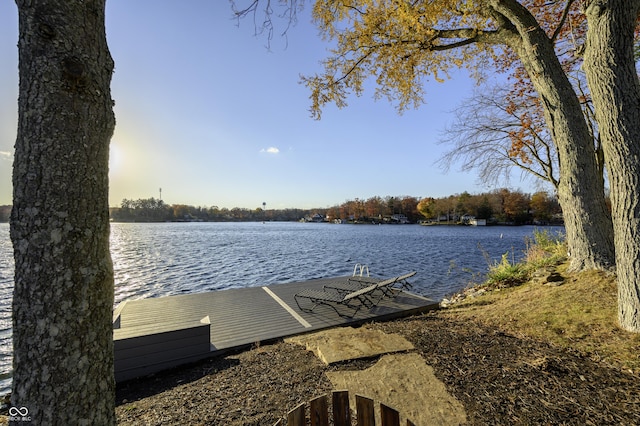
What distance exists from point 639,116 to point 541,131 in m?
5.54

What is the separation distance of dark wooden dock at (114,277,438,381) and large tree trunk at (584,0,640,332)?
3.44 meters

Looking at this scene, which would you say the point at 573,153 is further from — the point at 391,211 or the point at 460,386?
the point at 391,211

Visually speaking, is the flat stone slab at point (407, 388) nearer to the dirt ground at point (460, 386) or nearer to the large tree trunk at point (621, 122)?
the dirt ground at point (460, 386)

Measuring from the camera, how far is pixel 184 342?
3.89 metres

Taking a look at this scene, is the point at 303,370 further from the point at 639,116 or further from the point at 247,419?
the point at 639,116

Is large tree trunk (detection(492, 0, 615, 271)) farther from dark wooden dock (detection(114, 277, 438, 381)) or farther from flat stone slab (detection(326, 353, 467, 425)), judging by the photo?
flat stone slab (detection(326, 353, 467, 425))

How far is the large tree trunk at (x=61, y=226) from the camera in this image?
108 centimetres

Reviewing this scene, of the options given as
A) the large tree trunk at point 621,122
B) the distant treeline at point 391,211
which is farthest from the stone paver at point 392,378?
the distant treeline at point 391,211

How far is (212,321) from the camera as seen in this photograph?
545cm

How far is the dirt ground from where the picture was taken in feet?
6.89

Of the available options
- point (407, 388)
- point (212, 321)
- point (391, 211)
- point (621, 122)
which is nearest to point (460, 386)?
point (407, 388)

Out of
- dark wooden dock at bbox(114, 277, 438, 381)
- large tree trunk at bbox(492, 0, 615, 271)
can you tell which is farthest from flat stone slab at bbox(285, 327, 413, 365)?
large tree trunk at bbox(492, 0, 615, 271)
